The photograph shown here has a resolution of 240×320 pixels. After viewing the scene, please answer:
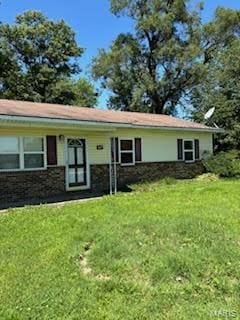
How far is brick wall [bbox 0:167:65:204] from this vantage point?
1415 cm

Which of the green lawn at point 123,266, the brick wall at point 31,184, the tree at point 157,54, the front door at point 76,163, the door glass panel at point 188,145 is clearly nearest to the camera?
the green lawn at point 123,266

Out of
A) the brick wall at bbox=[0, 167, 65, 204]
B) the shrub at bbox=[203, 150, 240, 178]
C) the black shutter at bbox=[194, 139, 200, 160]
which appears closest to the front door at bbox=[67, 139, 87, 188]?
the brick wall at bbox=[0, 167, 65, 204]

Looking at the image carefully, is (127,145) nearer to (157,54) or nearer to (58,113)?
(58,113)

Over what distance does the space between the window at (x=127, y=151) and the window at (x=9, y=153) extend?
5762mm

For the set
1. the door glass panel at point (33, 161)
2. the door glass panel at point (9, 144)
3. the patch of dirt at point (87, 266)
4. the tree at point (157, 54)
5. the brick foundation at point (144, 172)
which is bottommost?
the patch of dirt at point (87, 266)

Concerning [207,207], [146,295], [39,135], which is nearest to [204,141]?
[39,135]

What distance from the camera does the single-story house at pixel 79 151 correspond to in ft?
46.8

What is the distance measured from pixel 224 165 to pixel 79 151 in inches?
342

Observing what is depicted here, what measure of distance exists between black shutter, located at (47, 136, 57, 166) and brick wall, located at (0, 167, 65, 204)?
0.81 feet

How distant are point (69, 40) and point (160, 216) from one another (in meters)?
36.5

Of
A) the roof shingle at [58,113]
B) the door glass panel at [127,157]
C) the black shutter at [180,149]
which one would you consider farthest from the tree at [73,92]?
the door glass panel at [127,157]

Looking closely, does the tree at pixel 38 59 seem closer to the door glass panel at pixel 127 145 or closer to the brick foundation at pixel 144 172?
the brick foundation at pixel 144 172

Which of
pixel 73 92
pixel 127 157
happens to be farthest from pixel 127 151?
pixel 73 92

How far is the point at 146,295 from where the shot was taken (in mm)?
5238
